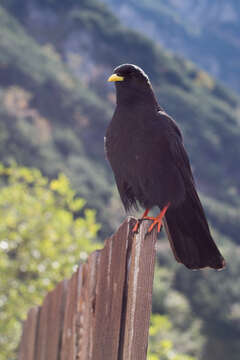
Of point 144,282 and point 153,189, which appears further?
point 153,189

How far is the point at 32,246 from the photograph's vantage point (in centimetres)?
608

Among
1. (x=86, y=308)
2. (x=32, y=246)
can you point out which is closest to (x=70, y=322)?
(x=86, y=308)

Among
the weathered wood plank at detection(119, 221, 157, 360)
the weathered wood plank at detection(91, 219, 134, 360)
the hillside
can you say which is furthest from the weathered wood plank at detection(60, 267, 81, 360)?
the hillside

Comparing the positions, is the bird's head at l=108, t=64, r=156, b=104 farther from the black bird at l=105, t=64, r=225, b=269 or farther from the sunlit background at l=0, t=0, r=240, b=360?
the sunlit background at l=0, t=0, r=240, b=360

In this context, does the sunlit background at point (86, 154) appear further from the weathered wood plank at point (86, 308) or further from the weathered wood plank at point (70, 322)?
the weathered wood plank at point (86, 308)

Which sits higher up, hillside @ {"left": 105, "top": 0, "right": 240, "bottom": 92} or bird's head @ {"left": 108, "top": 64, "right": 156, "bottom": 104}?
hillside @ {"left": 105, "top": 0, "right": 240, "bottom": 92}

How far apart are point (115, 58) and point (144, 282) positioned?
68746 millimetres

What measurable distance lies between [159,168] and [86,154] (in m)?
49.5

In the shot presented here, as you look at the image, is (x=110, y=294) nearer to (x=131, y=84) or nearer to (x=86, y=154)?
(x=131, y=84)

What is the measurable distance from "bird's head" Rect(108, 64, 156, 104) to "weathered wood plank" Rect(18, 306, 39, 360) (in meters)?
1.57

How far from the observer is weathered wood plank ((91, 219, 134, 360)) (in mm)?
1822

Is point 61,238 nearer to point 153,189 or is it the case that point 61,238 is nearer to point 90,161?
point 153,189

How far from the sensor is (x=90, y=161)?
1975 inches

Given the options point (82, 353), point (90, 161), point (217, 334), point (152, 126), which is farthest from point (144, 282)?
point (90, 161)
